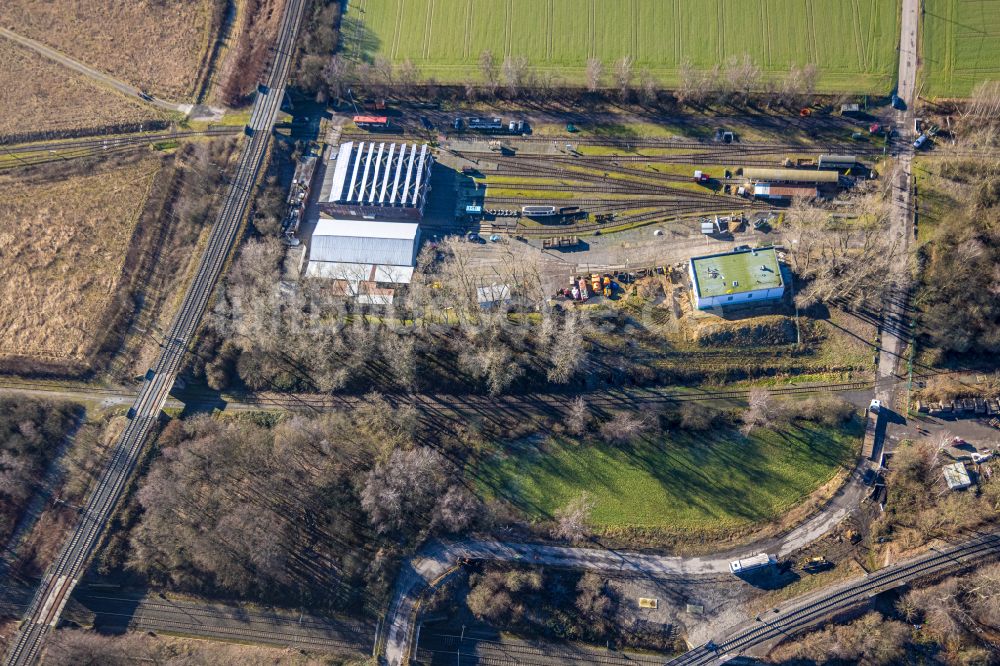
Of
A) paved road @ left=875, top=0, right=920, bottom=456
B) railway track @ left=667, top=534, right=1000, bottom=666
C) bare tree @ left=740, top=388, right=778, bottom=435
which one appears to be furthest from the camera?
paved road @ left=875, top=0, right=920, bottom=456

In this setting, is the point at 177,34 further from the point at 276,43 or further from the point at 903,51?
the point at 903,51

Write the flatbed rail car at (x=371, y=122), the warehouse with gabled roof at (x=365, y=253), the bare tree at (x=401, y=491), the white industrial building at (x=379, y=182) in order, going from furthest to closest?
1. the flatbed rail car at (x=371, y=122)
2. the white industrial building at (x=379, y=182)
3. the warehouse with gabled roof at (x=365, y=253)
4. the bare tree at (x=401, y=491)

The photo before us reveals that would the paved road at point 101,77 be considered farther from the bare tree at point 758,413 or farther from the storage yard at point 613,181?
the bare tree at point 758,413

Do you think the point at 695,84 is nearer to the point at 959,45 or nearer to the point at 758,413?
the point at 959,45

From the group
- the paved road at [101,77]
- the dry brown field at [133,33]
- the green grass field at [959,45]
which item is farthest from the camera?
the dry brown field at [133,33]

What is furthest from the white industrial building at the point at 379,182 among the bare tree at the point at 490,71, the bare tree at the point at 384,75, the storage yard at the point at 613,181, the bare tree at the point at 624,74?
the bare tree at the point at 624,74

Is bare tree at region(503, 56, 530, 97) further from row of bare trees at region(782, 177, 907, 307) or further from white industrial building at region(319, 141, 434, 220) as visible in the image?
row of bare trees at region(782, 177, 907, 307)

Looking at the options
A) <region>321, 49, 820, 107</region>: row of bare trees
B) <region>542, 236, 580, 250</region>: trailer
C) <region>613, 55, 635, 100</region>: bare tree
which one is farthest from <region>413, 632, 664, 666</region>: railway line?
<region>613, 55, 635, 100</region>: bare tree
